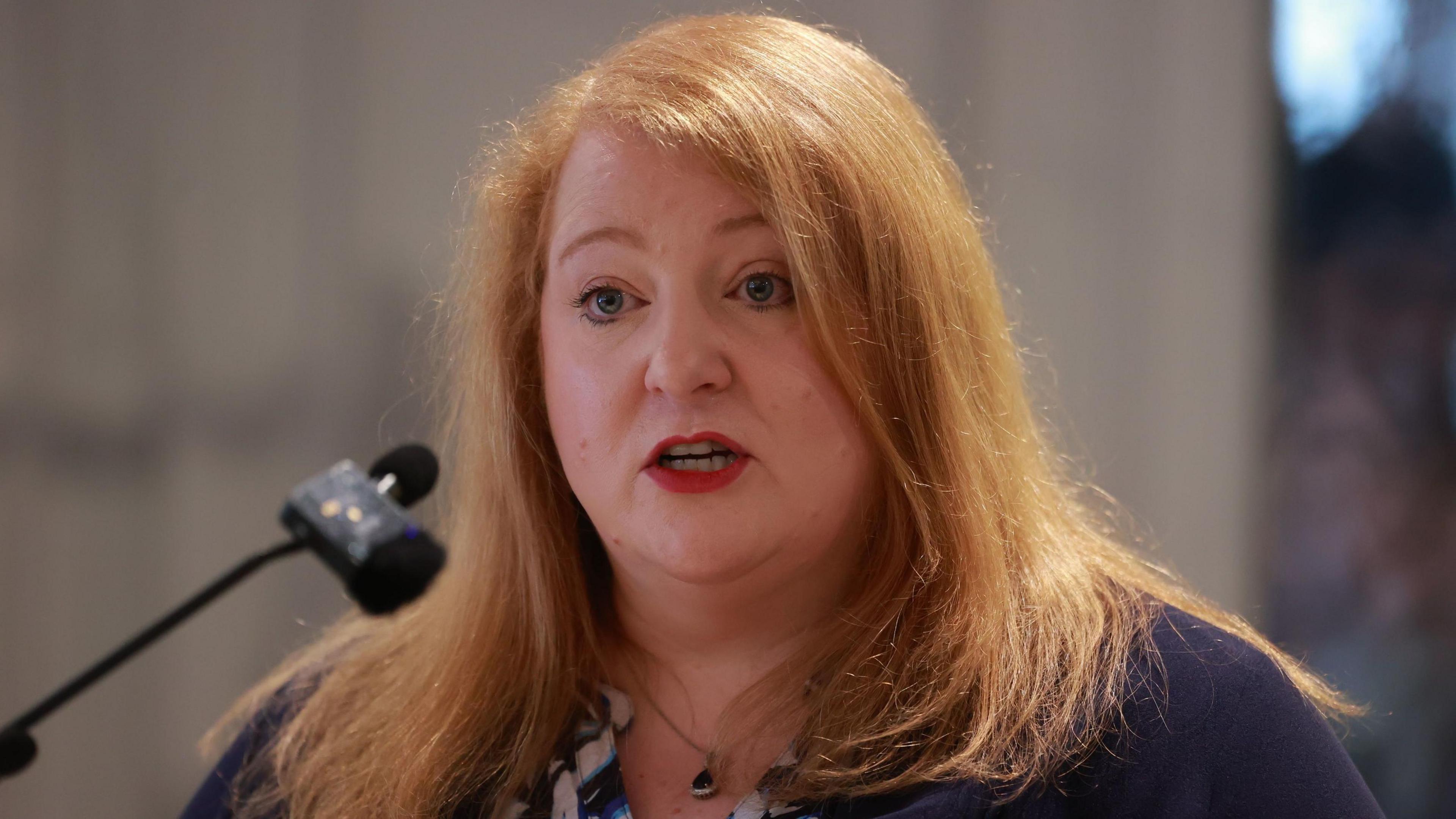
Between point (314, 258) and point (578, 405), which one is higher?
point (314, 258)

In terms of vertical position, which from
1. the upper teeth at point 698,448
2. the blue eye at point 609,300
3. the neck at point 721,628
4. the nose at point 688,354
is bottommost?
the neck at point 721,628

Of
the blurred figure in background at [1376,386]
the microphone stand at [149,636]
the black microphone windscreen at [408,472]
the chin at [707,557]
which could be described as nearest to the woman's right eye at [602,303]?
the chin at [707,557]

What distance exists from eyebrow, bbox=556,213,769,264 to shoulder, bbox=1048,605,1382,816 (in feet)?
1.64

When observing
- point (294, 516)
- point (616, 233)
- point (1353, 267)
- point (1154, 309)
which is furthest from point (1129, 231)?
point (294, 516)

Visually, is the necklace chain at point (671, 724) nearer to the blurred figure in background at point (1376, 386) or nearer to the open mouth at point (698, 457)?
the open mouth at point (698, 457)

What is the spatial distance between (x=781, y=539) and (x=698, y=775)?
23cm

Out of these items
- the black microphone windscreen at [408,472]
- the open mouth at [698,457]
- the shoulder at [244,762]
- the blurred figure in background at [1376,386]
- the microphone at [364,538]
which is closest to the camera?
the microphone at [364,538]

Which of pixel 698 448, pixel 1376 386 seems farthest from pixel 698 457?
pixel 1376 386

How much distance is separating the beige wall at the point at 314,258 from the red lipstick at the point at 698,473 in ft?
3.87

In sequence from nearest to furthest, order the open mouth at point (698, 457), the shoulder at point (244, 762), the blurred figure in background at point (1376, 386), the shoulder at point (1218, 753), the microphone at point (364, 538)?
the microphone at point (364, 538) < the shoulder at point (1218, 753) < the open mouth at point (698, 457) < the shoulder at point (244, 762) < the blurred figure in background at point (1376, 386)

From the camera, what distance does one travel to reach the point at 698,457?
1.05 m

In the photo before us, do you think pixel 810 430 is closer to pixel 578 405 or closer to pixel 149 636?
pixel 578 405

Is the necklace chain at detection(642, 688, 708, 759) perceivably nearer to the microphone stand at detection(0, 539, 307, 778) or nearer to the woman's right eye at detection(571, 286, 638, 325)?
the woman's right eye at detection(571, 286, 638, 325)

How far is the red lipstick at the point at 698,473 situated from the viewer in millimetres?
1024
